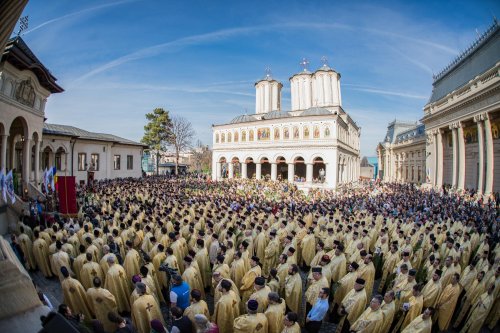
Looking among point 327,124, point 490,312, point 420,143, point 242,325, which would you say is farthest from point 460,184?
point 242,325

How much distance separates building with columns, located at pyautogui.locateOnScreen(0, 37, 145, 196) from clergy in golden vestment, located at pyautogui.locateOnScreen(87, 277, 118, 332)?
37.2 feet

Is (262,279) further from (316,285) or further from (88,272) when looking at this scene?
(88,272)

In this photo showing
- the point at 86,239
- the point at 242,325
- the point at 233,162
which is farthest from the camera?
the point at 233,162

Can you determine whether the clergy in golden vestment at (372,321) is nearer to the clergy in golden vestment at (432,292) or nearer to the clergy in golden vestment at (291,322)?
the clergy in golden vestment at (291,322)

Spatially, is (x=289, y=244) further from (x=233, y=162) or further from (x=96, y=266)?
(x=233, y=162)

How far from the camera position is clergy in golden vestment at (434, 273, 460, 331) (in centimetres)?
592

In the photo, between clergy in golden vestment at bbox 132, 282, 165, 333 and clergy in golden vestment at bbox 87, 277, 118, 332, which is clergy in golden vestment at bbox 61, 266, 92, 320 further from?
clergy in golden vestment at bbox 132, 282, 165, 333

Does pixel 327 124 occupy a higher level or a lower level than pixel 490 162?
higher

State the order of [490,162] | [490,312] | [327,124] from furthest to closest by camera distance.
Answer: [327,124] < [490,162] < [490,312]

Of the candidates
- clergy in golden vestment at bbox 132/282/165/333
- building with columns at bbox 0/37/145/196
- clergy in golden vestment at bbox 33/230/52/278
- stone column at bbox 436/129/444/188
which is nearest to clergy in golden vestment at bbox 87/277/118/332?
clergy in golden vestment at bbox 132/282/165/333

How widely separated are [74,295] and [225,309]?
3185 millimetres

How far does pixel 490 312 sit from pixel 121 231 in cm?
1026

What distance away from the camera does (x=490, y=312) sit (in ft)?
20.4

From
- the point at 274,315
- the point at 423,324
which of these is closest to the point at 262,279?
the point at 274,315
